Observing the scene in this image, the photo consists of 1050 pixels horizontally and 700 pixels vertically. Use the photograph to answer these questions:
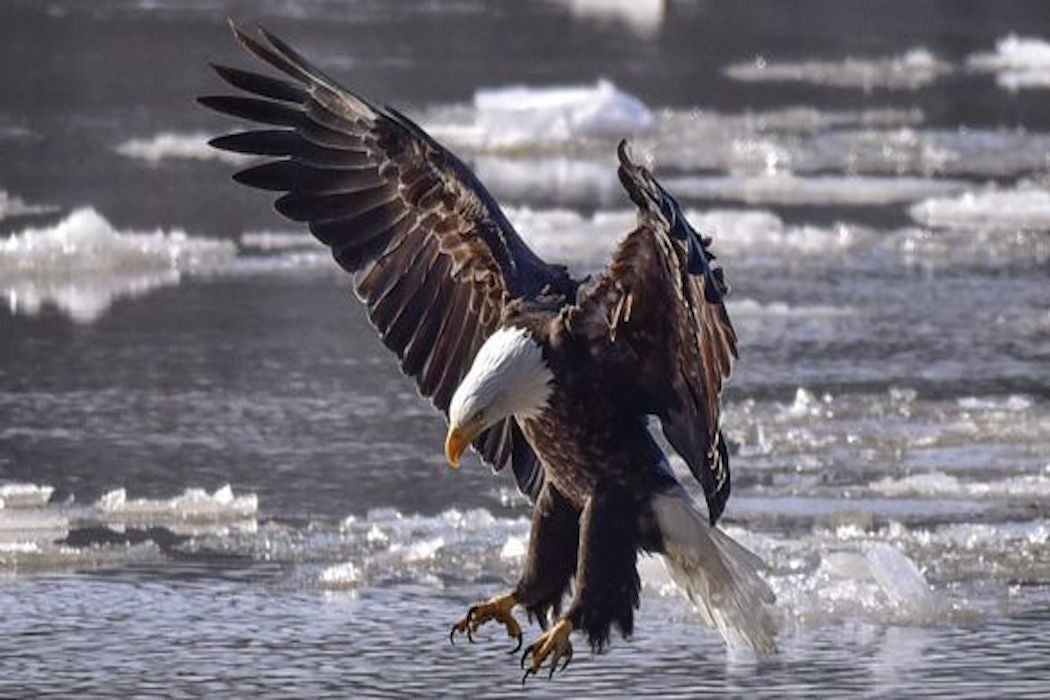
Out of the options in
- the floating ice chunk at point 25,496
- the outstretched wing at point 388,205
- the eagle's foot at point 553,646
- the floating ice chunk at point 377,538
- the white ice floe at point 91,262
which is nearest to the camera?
the eagle's foot at point 553,646

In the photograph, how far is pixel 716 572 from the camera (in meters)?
6.29

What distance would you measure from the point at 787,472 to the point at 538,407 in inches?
118

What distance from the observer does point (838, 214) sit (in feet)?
47.0

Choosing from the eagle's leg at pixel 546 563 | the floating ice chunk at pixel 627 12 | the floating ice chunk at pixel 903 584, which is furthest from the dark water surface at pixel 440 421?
the floating ice chunk at pixel 627 12

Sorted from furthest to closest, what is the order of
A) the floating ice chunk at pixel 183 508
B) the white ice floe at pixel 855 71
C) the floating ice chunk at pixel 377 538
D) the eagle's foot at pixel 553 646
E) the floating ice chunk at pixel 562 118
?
1. the white ice floe at pixel 855 71
2. the floating ice chunk at pixel 562 118
3. the floating ice chunk at pixel 183 508
4. the floating ice chunk at pixel 377 538
5. the eagle's foot at pixel 553 646

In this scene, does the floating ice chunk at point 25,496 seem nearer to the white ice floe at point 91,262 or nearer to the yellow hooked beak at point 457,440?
the yellow hooked beak at point 457,440

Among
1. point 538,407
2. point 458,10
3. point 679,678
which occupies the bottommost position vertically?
point 679,678

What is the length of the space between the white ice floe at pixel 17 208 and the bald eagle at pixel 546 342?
7.54 m

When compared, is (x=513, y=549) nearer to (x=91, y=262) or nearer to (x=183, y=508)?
(x=183, y=508)

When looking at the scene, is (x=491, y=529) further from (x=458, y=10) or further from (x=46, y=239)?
(x=458, y=10)

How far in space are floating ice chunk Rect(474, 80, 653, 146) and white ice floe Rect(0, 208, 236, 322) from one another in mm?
3859

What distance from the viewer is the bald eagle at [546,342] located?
232 inches

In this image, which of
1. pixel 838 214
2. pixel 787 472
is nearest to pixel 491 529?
pixel 787 472

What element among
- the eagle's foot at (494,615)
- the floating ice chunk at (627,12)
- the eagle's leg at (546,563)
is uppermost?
the floating ice chunk at (627,12)
